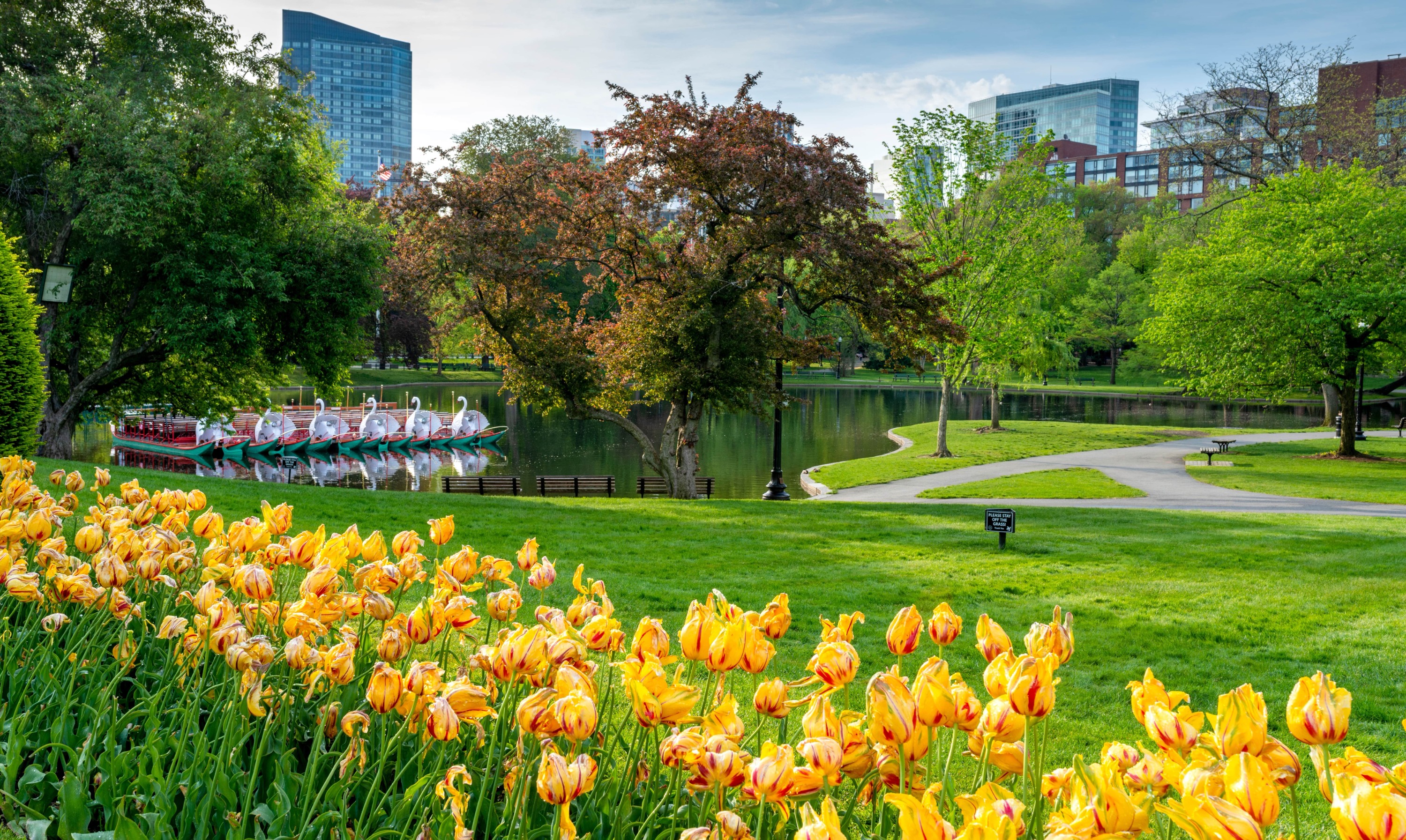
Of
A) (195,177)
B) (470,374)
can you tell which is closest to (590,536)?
(195,177)

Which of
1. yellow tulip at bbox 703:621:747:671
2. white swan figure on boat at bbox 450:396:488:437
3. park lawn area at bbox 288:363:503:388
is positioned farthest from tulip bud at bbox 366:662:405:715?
park lawn area at bbox 288:363:503:388

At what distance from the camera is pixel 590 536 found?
1195 centimetres

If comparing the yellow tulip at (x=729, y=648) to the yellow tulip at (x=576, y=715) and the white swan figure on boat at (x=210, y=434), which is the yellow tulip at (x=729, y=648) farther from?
the white swan figure on boat at (x=210, y=434)

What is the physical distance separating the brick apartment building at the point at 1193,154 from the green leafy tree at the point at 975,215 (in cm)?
196

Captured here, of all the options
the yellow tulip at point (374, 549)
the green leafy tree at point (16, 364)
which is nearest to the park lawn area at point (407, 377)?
the green leafy tree at point (16, 364)

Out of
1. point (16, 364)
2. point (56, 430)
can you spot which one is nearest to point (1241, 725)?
point (16, 364)

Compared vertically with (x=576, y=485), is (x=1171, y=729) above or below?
above

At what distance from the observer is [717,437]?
38.7 meters

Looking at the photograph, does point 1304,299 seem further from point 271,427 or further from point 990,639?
point 271,427

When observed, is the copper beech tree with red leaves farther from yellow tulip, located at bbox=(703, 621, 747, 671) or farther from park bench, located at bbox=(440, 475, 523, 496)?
yellow tulip, located at bbox=(703, 621, 747, 671)

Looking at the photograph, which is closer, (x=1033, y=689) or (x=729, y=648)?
(x=1033, y=689)

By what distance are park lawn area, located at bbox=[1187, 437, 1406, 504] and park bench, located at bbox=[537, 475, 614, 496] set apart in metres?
14.0

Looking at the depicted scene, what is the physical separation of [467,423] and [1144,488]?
27.0m

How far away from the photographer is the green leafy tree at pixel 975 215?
2817 centimetres
